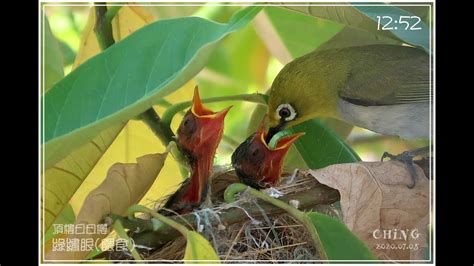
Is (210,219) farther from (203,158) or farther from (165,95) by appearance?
(165,95)

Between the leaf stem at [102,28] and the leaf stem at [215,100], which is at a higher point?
the leaf stem at [102,28]

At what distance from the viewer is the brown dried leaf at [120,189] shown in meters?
1.00

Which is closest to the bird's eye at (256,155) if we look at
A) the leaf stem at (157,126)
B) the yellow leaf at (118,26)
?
the leaf stem at (157,126)

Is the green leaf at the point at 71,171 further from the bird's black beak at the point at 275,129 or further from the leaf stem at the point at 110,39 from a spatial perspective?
the bird's black beak at the point at 275,129

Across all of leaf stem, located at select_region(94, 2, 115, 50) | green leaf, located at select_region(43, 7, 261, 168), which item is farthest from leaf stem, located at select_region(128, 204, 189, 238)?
leaf stem, located at select_region(94, 2, 115, 50)

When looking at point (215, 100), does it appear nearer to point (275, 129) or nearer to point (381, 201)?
point (275, 129)

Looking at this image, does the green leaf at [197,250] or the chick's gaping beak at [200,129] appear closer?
the green leaf at [197,250]

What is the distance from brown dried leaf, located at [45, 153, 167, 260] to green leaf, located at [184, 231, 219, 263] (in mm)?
106

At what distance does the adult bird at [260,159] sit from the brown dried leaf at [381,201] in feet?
0.20

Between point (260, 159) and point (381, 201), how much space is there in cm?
18

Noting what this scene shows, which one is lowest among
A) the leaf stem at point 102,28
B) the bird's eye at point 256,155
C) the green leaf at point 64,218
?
the green leaf at point 64,218
